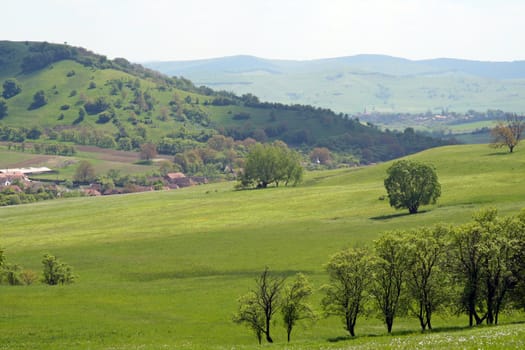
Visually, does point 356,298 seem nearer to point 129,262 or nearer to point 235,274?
point 235,274

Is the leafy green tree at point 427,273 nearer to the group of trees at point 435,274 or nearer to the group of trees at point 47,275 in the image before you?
the group of trees at point 435,274

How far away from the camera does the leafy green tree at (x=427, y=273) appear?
58.8 metres

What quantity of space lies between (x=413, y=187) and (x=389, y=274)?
64.4 m

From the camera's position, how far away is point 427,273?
5900 centimetres

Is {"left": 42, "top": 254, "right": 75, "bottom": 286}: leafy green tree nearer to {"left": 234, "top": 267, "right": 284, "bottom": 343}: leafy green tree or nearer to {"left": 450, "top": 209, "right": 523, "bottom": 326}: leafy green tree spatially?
{"left": 234, "top": 267, "right": 284, "bottom": 343}: leafy green tree

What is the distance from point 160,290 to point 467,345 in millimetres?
50632

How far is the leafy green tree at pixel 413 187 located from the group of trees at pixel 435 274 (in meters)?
60.2

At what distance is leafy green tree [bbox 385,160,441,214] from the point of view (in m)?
122

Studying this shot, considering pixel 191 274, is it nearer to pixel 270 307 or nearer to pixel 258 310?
pixel 258 310

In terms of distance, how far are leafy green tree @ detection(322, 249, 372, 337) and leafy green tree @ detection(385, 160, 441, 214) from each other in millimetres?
62606

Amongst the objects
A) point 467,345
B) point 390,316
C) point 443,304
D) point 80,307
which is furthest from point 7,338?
point 467,345

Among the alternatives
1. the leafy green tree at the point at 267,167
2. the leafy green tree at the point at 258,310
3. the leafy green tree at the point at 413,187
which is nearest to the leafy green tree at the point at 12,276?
the leafy green tree at the point at 258,310

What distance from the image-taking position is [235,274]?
88.4 metres

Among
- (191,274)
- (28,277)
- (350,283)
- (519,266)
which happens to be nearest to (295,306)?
(350,283)
